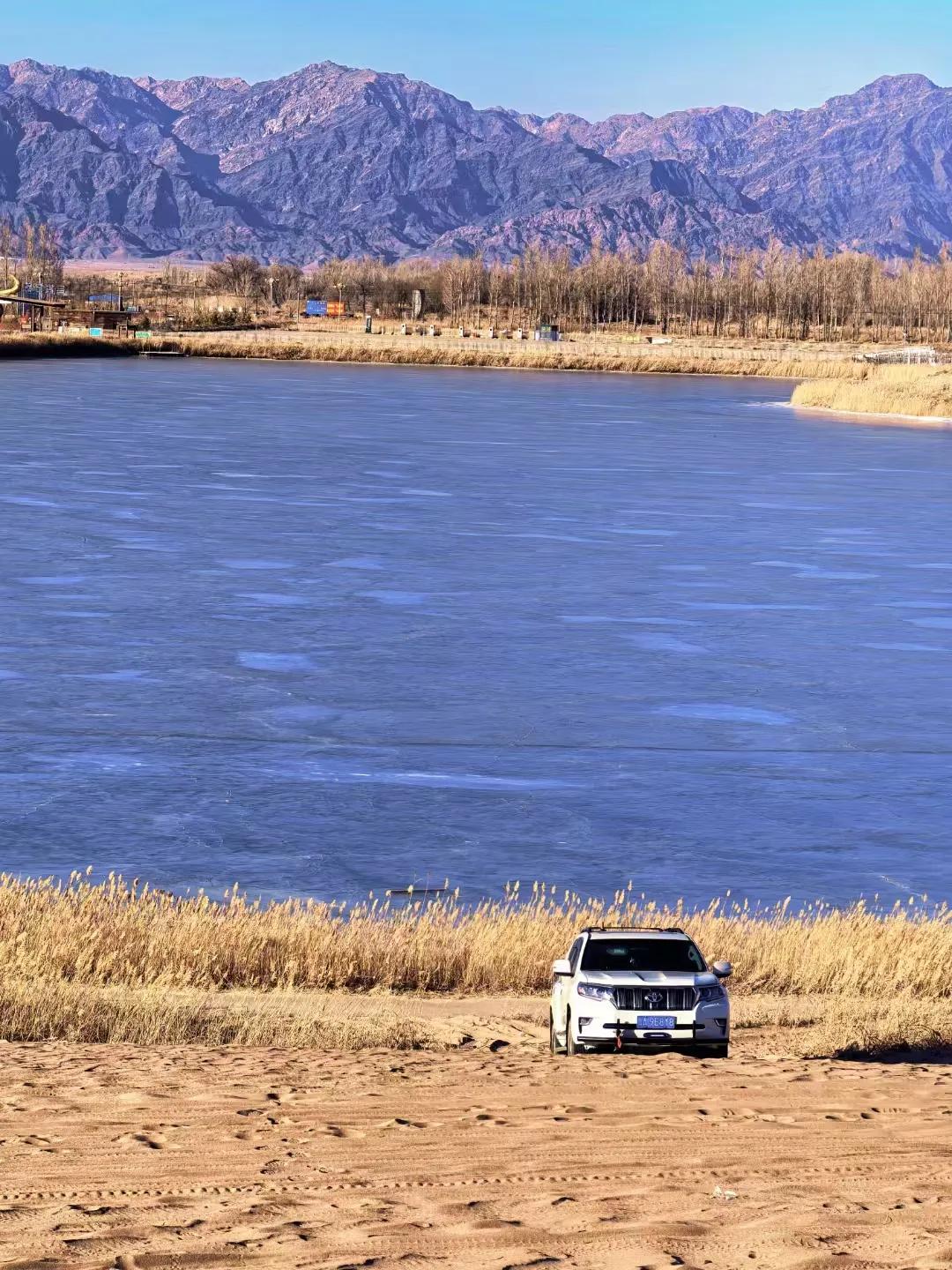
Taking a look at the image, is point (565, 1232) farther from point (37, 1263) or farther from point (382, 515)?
point (382, 515)

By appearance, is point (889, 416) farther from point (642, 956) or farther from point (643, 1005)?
point (643, 1005)

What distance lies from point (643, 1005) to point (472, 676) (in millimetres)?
15720

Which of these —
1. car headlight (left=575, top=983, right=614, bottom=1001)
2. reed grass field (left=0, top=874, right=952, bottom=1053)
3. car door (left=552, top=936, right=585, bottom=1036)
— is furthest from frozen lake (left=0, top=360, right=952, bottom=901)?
car headlight (left=575, top=983, right=614, bottom=1001)

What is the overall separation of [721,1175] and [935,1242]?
135 cm

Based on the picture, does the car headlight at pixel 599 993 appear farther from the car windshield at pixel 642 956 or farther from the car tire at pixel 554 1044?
the car tire at pixel 554 1044

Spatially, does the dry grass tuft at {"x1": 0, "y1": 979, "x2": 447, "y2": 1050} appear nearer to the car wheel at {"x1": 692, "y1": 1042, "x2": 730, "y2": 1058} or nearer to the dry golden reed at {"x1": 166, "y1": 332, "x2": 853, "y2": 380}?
the car wheel at {"x1": 692, "y1": 1042, "x2": 730, "y2": 1058}

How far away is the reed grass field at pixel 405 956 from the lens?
15.4 metres

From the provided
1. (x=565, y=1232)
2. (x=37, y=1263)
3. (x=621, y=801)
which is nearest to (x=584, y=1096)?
(x=565, y=1232)

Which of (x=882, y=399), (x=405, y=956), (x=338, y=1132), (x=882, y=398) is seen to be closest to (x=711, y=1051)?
(x=338, y=1132)

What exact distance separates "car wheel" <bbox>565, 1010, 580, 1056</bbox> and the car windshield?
A: 36 cm

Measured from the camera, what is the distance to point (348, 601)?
115 feet

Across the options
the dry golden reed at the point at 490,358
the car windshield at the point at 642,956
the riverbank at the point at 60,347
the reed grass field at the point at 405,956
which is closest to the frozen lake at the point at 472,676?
the reed grass field at the point at 405,956

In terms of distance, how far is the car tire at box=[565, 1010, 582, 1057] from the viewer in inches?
515

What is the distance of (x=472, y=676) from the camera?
94.1 feet
